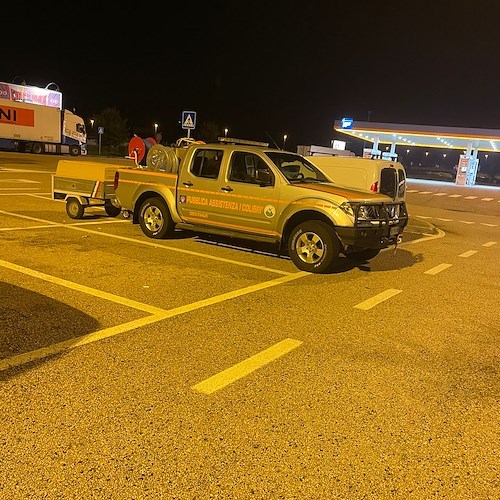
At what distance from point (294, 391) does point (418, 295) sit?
3.78m

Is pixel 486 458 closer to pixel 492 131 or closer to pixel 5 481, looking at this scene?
pixel 5 481

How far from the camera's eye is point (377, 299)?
681 cm

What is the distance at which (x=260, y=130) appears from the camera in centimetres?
11394

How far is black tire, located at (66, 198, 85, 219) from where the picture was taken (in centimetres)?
1112

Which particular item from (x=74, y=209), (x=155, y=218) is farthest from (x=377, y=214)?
(x=74, y=209)

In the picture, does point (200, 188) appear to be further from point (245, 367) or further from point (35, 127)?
point (35, 127)

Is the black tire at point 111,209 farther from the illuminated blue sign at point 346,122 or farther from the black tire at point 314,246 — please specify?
the illuminated blue sign at point 346,122

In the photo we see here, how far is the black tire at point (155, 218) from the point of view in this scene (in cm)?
956

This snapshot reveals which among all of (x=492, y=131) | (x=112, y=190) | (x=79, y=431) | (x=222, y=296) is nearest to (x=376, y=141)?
(x=492, y=131)

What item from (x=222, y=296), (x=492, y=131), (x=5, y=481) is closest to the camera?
(x=5, y=481)

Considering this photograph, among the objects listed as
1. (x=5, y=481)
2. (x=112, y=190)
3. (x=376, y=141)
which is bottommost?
(x=5, y=481)

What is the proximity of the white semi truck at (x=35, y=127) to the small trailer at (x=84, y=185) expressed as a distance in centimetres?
3344

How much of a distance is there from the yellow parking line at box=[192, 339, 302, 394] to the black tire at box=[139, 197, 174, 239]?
Result: 16.7 feet

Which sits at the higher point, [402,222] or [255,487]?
[402,222]
